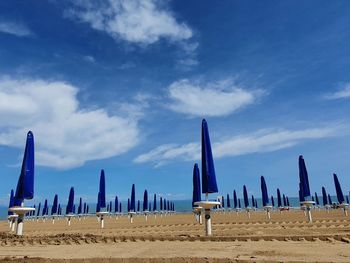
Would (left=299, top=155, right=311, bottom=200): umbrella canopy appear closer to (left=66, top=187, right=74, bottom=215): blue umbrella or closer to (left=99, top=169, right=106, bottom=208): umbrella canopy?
(left=99, top=169, right=106, bottom=208): umbrella canopy

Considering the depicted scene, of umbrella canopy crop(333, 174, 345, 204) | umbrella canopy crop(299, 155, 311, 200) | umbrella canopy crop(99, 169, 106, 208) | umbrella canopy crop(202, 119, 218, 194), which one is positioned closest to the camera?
umbrella canopy crop(202, 119, 218, 194)

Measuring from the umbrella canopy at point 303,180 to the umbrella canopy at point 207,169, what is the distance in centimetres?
887

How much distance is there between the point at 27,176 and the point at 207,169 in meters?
6.37

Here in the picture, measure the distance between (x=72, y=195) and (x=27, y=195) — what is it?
14.8 m

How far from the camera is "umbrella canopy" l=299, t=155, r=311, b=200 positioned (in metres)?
17.1

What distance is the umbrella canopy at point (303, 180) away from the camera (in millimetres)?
17109

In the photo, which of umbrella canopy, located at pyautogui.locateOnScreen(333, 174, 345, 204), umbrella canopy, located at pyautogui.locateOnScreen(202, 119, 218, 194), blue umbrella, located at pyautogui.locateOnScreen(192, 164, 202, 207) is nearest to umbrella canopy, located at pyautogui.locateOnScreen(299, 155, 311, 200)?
blue umbrella, located at pyautogui.locateOnScreen(192, 164, 202, 207)

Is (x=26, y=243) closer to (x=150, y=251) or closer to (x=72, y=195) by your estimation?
(x=150, y=251)

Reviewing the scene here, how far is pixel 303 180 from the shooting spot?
Answer: 17.4m

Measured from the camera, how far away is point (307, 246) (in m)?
7.33

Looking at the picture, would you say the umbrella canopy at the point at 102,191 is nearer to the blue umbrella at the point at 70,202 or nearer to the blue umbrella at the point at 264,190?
the blue umbrella at the point at 70,202

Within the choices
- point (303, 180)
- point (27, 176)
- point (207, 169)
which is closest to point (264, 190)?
point (303, 180)

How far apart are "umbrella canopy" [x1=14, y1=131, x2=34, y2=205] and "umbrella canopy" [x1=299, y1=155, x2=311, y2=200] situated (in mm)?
13767

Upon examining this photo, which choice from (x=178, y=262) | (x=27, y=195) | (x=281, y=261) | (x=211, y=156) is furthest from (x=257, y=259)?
(x=27, y=195)
